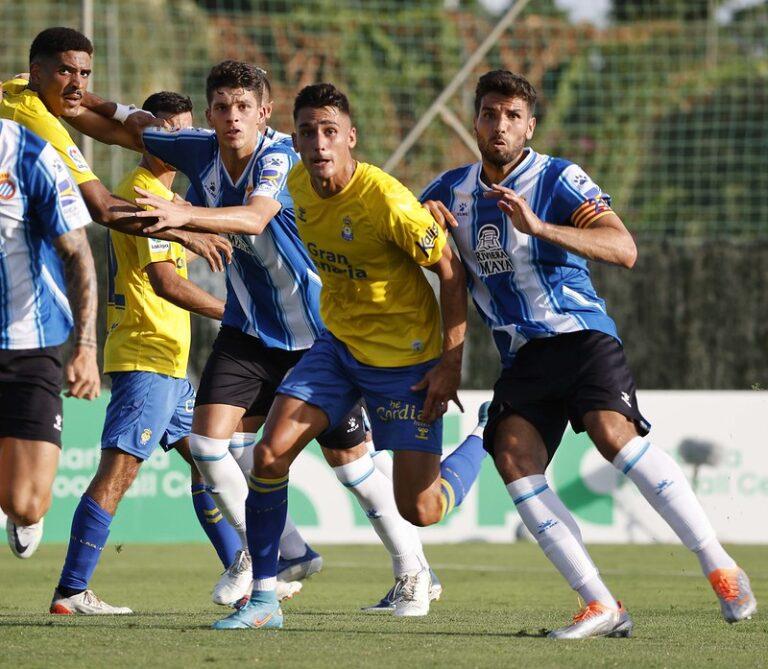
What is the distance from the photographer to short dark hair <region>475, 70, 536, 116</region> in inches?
267

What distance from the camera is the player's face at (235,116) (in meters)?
7.71

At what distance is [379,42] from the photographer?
813 inches

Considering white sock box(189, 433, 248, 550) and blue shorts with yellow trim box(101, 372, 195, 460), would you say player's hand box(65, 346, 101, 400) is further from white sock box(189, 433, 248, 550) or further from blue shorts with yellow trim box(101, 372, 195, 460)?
blue shorts with yellow trim box(101, 372, 195, 460)

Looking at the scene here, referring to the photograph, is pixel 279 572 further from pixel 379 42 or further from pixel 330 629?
pixel 379 42

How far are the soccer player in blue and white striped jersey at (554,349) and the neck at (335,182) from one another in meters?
0.45

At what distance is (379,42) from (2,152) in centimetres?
1465

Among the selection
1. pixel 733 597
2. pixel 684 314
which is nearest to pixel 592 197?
pixel 733 597

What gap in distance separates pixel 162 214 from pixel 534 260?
1.69 m

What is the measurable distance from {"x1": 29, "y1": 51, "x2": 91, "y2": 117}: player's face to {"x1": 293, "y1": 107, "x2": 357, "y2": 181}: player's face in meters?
1.76

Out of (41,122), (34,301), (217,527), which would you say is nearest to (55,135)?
(41,122)

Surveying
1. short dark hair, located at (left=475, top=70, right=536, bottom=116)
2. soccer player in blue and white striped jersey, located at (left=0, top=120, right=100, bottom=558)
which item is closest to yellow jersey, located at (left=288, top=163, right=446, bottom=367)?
short dark hair, located at (left=475, top=70, right=536, bottom=116)

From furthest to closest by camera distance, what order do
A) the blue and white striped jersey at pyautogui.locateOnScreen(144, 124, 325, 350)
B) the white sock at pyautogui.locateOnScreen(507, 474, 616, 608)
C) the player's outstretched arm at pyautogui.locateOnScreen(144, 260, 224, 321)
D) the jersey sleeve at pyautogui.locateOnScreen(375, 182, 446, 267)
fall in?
the player's outstretched arm at pyautogui.locateOnScreen(144, 260, 224, 321)
the blue and white striped jersey at pyautogui.locateOnScreen(144, 124, 325, 350)
the jersey sleeve at pyautogui.locateOnScreen(375, 182, 446, 267)
the white sock at pyautogui.locateOnScreen(507, 474, 616, 608)

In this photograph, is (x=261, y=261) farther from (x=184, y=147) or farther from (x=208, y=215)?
(x=208, y=215)

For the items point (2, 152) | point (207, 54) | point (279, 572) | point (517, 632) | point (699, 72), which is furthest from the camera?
point (699, 72)
